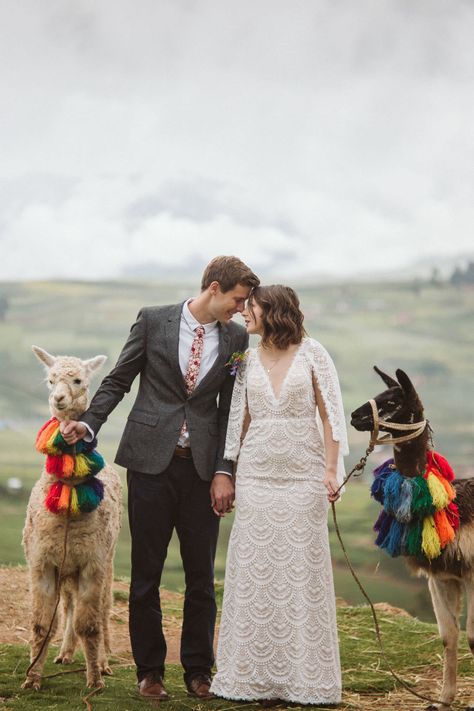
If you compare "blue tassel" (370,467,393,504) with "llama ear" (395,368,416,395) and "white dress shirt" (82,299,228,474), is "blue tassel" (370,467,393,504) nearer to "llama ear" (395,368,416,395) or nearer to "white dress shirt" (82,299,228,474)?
"llama ear" (395,368,416,395)

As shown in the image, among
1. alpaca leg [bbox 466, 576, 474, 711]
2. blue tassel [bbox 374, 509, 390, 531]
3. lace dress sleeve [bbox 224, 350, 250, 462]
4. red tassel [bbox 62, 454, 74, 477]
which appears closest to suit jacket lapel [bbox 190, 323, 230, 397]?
lace dress sleeve [bbox 224, 350, 250, 462]

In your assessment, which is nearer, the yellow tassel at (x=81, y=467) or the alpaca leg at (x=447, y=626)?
the alpaca leg at (x=447, y=626)

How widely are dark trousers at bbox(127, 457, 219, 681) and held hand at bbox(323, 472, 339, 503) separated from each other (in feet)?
2.10

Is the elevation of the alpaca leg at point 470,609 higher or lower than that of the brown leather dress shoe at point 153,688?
higher

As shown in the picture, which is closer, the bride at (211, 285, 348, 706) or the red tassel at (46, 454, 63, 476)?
the bride at (211, 285, 348, 706)

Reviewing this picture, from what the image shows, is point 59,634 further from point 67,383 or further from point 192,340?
point 192,340

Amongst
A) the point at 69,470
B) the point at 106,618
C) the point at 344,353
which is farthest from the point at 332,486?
the point at 344,353

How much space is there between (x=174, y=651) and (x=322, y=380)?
2.91 metres

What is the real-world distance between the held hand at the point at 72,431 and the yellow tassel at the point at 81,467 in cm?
13

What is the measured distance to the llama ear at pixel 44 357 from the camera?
4.48m

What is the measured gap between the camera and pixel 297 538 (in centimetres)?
400

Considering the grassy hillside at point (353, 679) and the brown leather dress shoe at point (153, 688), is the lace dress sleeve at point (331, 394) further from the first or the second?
the brown leather dress shoe at point (153, 688)

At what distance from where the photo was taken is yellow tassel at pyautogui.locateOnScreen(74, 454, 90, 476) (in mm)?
4305

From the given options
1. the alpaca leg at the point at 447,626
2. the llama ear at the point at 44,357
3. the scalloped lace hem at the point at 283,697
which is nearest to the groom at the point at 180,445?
the scalloped lace hem at the point at 283,697
